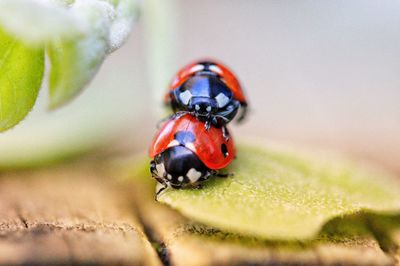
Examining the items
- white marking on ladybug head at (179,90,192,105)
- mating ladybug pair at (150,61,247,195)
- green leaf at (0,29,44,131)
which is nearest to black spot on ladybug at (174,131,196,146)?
mating ladybug pair at (150,61,247,195)

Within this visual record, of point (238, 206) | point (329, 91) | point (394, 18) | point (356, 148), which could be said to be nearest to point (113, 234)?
point (238, 206)

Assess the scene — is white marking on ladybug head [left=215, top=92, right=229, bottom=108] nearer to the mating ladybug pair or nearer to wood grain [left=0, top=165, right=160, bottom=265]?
the mating ladybug pair

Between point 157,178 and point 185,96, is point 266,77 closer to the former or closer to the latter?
point 185,96

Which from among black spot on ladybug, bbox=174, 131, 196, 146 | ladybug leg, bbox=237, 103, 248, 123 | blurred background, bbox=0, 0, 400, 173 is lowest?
blurred background, bbox=0, 0, 400, 173

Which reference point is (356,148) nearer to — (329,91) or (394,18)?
(329,91)

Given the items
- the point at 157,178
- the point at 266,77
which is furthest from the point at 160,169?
the point at 266,77

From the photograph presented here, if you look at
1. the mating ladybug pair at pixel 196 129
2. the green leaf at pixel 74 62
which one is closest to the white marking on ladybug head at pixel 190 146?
the mating ladybug pair at pixel 196 129
